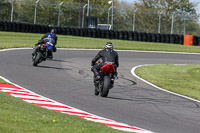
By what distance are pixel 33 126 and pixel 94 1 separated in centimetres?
6837

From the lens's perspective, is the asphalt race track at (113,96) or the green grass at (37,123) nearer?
the green grass at (37,123)

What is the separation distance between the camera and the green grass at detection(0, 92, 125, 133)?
6203 mm

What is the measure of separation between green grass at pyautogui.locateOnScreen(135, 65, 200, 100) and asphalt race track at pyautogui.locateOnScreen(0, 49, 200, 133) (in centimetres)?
70

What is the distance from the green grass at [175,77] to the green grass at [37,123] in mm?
6379

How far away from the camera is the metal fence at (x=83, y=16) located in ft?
121

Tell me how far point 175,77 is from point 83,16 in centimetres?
2375

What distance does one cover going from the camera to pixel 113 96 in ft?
38.2

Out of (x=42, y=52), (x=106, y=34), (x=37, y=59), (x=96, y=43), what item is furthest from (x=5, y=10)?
(x=37, y=59)

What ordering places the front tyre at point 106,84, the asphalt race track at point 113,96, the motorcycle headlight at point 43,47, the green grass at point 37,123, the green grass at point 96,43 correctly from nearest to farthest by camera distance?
the green grass at point 37,123
the asphalt race track at point 113,96
the front tyre at point 106,84
the motorcycle headlight at point 43,47
the green grass at point 96,43

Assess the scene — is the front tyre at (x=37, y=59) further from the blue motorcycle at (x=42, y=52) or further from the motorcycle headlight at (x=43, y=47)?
the motorcycle headlight at (x=43, y=47)

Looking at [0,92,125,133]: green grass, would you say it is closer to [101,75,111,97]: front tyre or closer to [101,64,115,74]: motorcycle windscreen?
[101,75,111,97]: front tyre

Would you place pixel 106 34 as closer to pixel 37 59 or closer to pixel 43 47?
pixel 43 47

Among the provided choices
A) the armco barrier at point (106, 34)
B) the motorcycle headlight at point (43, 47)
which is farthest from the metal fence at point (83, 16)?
the motorcycle headlight at point (43, 47)

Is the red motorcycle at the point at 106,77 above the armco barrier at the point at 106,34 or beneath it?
beneath
